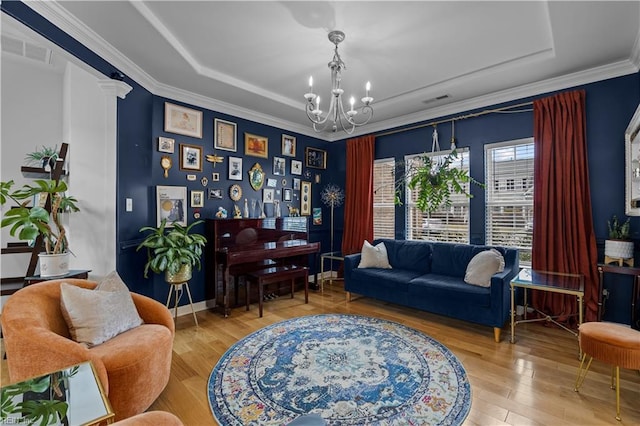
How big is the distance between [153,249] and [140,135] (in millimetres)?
1292

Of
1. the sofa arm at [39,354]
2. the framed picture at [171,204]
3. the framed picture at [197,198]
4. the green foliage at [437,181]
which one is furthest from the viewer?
the green foliage at [437,181]

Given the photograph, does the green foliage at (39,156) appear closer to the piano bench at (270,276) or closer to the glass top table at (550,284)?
the piano bench at (270,276)

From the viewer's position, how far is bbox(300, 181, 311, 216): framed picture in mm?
5133

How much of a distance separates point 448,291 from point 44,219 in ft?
12.5

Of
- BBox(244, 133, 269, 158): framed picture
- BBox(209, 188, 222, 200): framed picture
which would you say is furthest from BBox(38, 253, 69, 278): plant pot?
BBox(244, 133, 269, 158): framed picture

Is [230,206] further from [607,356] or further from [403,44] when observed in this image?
[607,356]

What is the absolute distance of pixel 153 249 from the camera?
10.7ft

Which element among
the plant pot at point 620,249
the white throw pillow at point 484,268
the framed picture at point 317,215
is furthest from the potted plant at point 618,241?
the framed picture at point 317,215

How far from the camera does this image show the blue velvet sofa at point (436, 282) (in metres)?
2.91

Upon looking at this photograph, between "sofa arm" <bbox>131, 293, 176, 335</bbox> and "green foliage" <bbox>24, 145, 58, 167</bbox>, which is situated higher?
"green foliage" <bbox>24, 145, 58, 167</bbox>

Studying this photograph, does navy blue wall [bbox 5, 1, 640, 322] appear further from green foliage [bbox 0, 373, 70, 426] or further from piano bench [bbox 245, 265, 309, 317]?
green foliage [bbox 0, 373, 70, 426]

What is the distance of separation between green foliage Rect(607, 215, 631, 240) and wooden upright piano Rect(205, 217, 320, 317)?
346 centimetres

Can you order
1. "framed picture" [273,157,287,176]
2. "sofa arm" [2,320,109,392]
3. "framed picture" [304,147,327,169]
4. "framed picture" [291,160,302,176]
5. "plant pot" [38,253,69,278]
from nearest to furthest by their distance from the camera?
"sofa arm" [2,320,109,392], "plant pot" [38,253,69,278], "framed picture" [273,157,287,176], "framed picture" [291,160,302,176], "framed picture" [304,147,327,169]

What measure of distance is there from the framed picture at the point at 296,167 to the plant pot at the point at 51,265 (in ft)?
10.7
